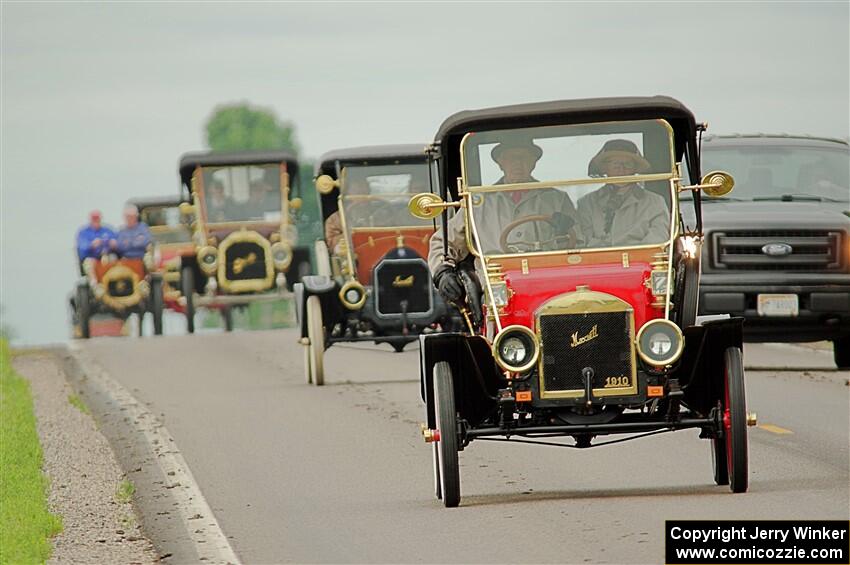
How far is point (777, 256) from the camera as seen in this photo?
18922 millimetres

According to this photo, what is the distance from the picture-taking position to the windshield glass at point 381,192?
21.7 metres

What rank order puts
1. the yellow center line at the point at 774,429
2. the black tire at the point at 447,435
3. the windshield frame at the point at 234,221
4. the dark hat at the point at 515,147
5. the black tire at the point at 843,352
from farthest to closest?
the windshield frame at the point at 234,221 < the black tire at the point at 843,352 < the yellow center line at the point at 774,429 < the dark hat at the point at 515,147 < the black tire at the point at 447,435

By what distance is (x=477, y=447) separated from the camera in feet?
46.0

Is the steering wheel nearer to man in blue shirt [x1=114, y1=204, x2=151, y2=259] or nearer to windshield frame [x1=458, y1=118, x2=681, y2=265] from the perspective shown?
windshield frame [x1=458, y1=118, x2=681, y2=265]

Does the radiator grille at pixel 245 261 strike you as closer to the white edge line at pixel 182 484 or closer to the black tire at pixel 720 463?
the white edge line at pixel 182 484

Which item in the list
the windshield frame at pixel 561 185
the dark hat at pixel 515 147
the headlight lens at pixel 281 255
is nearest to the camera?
the windshield frame at pixel 561 185

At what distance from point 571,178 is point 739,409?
6.06ft

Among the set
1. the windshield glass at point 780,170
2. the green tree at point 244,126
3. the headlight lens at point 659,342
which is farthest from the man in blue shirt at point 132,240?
the green tree at point 244,126

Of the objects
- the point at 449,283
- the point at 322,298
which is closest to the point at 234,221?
the point at 322,298

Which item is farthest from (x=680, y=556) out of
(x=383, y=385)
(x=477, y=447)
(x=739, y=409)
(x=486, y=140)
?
(x=383, y=385)

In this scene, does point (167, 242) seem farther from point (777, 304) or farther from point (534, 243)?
point (534, 243)

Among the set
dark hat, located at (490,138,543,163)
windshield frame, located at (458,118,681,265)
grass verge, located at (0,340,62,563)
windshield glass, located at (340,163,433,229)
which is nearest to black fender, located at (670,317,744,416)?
windshield frame, located at (458,118,681,265)

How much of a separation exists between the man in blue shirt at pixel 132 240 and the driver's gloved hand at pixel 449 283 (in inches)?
848

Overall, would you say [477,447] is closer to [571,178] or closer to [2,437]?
[571,178]
